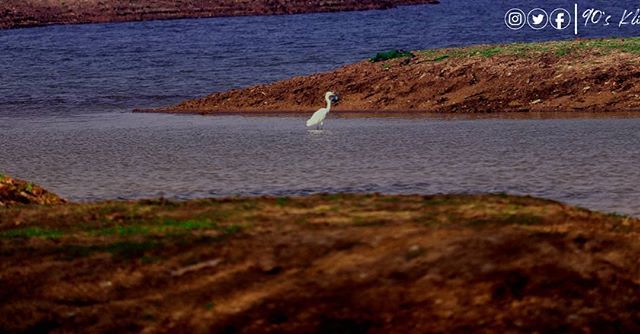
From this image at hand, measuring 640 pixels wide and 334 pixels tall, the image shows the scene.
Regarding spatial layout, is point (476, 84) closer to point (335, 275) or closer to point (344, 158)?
point (344, 158)

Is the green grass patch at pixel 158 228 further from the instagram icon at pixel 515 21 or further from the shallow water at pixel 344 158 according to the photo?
the instagram icon at pixel 515 21

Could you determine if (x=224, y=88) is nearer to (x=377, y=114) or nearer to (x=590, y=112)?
(x=377, y=114)

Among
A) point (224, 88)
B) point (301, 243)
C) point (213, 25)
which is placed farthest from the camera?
point (213, 25)

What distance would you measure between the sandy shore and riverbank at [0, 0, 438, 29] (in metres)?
126

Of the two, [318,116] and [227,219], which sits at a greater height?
[227,219]

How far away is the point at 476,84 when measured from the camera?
1383 inches

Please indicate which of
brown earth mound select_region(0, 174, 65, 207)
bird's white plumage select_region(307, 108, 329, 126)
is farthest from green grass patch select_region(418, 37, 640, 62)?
brown earth mound select_region(0, 174, 65, 207)

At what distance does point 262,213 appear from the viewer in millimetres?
11680

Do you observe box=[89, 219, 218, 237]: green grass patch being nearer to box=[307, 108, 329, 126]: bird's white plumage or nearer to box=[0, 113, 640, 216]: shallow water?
box=[0, 113, 640, 216]: shallow water

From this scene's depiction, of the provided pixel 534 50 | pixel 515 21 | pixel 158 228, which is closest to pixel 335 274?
pixel 158 228

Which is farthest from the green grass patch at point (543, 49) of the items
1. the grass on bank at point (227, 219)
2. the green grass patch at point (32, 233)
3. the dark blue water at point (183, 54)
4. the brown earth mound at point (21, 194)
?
the green grass patch at point (32, 233)

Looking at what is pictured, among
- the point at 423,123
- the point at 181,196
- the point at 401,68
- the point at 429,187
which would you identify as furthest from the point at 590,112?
the point at 181,196

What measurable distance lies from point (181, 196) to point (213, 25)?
101 metres

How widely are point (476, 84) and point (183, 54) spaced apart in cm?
Result: 3722
